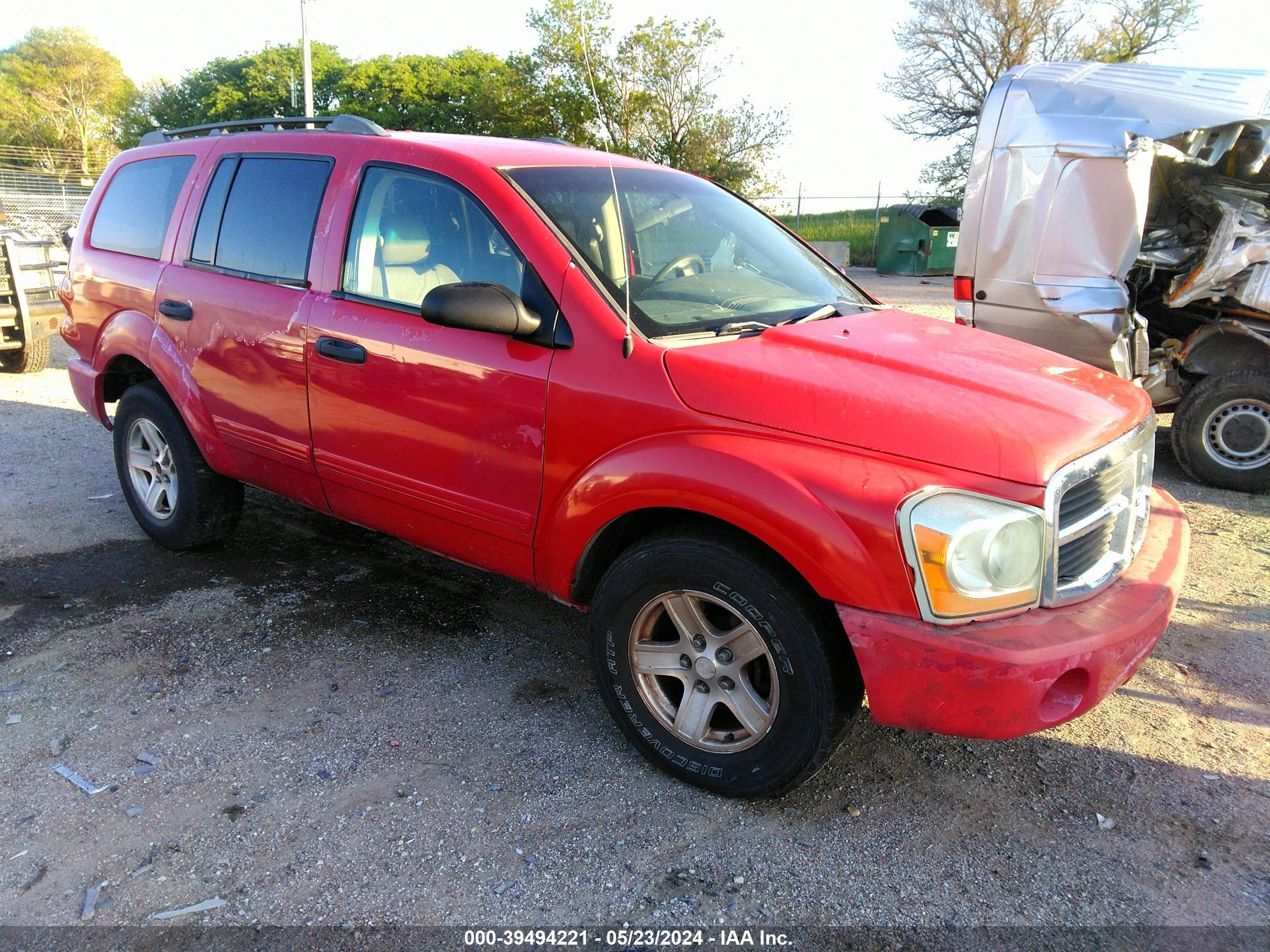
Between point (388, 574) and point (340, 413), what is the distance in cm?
127

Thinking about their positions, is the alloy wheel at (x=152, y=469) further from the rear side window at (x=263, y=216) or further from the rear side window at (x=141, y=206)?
the rear side window at (x=263, y=216)

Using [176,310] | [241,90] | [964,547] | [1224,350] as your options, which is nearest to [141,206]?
[176,310]

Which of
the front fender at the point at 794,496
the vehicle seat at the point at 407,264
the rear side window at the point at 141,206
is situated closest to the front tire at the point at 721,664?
the front fender at the point at 794,496

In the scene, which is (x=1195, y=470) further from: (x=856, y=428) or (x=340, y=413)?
(x=340, y=413)

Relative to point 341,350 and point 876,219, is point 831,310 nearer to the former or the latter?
point 341,350

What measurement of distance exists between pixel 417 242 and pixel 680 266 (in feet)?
3.25

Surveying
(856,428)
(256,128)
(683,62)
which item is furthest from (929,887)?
(683,62)

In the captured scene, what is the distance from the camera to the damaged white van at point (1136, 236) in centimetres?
595

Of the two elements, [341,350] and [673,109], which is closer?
[341,350]

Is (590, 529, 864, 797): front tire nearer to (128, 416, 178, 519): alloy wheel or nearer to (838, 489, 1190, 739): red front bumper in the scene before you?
(838, 489, 1190, 739): red front bumper

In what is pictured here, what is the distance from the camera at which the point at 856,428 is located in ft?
8.28

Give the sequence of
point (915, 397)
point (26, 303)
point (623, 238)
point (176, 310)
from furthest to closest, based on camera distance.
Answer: point (26, 303) < point (176, 310) < point (623, 238) < point (915, 397)

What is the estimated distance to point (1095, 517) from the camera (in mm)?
2650

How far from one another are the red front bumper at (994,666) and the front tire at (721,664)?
136mm
